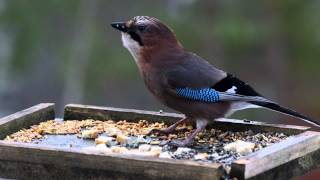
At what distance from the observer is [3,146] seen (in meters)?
4.09

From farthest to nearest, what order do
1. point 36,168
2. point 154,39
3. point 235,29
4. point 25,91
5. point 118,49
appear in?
point 25,91
point 118,49
point 235,29
point 154,39
point 36,168

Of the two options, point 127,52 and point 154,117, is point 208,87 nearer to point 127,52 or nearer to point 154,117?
point 154,117

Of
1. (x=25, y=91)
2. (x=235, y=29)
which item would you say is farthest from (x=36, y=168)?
(x=25, y=91)

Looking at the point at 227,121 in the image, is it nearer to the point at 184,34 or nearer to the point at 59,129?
the point at 59,129

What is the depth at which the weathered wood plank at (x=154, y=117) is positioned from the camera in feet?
16.0

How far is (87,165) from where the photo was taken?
3883 mm

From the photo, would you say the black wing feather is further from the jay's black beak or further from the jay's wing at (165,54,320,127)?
the jay's black beak

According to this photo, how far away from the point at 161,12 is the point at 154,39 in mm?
11637

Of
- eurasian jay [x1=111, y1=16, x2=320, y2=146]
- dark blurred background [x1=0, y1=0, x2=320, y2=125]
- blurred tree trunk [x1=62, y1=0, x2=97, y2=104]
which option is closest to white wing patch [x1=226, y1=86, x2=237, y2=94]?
eurasian jay [x1=111, y1=16, x2=320, y2=146]

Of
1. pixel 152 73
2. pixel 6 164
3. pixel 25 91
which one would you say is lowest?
pixel 25 91

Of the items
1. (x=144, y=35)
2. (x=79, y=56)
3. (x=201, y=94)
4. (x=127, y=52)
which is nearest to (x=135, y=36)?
(x=144, y=35)

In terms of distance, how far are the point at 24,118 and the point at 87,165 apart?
1.26 m

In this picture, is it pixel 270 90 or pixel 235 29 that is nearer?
pixel 235 29

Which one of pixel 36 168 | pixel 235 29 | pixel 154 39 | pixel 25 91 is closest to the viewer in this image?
pixel 36 168
